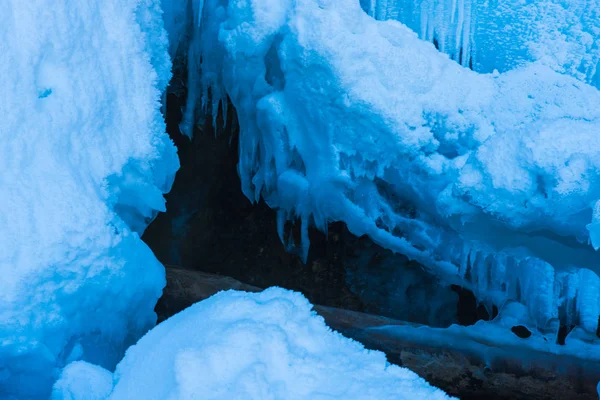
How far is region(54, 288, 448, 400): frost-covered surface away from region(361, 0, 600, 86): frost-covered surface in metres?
1.42

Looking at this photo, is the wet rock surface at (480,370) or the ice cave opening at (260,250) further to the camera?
the ice cave opening at (260,250)

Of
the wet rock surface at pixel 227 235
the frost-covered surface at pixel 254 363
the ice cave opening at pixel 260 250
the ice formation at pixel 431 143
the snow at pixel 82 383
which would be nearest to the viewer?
the frost-covered surface at pixel 254 363

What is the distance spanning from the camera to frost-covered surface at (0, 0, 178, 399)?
1.55 m

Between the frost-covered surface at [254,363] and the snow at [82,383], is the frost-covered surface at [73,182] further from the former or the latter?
Result: the frost-covered surface at [254,363]

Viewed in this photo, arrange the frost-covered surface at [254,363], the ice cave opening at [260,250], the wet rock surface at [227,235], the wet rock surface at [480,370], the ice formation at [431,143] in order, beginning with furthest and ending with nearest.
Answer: the wet rock surface at [227,235] < the ice cave opening at [260,250] < the wet rock surface at [480,370] < the ice formation at [431,143] < the frost-covered surface at [254,363]

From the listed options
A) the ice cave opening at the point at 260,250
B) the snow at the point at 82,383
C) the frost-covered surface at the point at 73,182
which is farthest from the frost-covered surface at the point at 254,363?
the ice cave opening at the point at 260,250

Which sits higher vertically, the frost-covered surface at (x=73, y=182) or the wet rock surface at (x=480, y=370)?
the frost-covered surface at (x=73, y=182)

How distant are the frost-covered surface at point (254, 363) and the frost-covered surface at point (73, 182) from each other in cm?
18

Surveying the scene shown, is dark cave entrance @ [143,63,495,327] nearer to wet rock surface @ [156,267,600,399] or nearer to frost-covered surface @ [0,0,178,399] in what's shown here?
wet rock surface @ [156,267,600,399]

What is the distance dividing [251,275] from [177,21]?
1.61 meters

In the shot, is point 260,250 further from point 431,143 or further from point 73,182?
point 73,182

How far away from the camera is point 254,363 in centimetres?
138

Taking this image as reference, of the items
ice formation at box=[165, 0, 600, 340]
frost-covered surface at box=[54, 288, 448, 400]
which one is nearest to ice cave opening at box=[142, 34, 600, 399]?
ice formation at box=[165, 0, 600, 340]

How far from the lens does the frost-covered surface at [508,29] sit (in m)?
2.20
